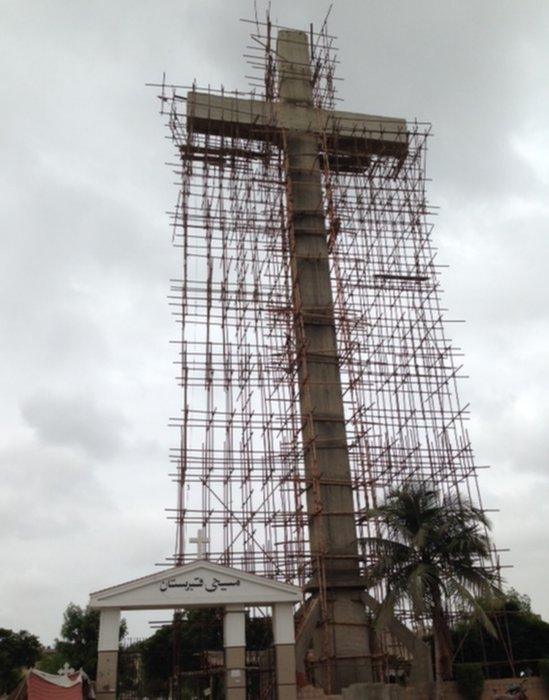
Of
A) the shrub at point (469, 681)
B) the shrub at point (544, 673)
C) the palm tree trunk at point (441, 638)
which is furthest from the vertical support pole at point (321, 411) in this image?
the shrub at point (544, 673)

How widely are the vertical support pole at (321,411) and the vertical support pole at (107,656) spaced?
6534mm

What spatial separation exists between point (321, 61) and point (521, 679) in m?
23.7

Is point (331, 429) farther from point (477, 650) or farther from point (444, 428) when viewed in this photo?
point (477, 650)

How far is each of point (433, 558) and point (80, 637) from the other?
29419 millimetres

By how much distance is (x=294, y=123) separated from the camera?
95.7 feet

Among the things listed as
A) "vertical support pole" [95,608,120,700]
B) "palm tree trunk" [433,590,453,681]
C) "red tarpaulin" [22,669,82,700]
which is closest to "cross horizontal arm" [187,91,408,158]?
"palm tree trunk" [433,590,453,681]

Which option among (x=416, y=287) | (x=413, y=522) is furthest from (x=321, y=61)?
(x=413, y=522)

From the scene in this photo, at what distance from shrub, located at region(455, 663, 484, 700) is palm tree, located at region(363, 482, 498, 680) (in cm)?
111

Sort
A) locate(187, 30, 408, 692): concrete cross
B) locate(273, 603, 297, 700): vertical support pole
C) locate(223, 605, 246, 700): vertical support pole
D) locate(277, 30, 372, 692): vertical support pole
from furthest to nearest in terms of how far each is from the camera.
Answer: locate(187, 30, 408, 692): concrete cross
locate(277, 30, 372, 692): vertical support pole
locate(273, 603, 297, 700): vertical support pole
locate(223, 605, 246, 700): vertical support pole

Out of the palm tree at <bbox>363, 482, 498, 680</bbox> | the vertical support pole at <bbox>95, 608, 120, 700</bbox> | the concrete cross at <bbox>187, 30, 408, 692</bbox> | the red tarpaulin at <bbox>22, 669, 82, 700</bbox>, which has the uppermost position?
the concrete cross at <bbox>187, 30, 408, 692</bbox>

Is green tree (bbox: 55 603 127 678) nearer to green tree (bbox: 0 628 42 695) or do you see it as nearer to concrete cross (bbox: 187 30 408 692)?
green tree (bbox: 0 628 42 695)

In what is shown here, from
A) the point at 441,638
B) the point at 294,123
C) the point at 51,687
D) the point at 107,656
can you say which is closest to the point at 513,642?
the point at 441,638

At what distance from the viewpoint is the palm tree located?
60.5ft

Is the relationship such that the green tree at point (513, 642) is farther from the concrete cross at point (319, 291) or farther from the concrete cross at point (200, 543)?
the concrete cross at point (200, 543)
